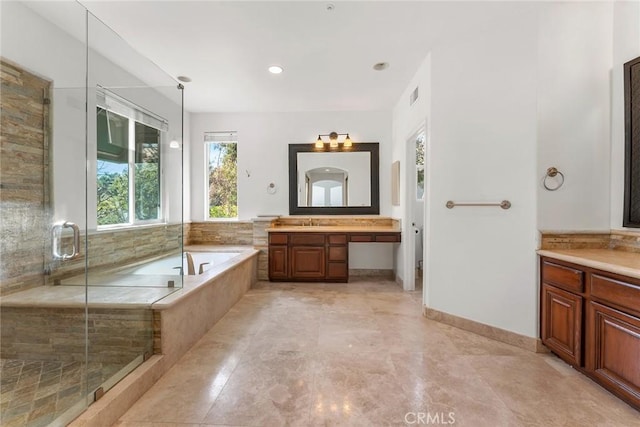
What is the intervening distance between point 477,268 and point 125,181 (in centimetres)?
355

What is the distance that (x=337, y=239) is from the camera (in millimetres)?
4066

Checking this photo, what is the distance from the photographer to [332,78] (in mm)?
3385

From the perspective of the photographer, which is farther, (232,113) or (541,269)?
(232,113)

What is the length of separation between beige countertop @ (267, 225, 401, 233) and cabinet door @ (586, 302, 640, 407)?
94.0 inches

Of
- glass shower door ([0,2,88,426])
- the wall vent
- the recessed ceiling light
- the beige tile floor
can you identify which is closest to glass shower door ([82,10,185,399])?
glass shower door ([0,2,88,426])

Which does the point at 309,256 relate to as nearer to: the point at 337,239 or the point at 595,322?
the point at 337,239

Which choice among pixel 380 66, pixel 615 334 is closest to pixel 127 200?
pixel 380 66

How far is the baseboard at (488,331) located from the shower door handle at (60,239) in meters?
3.29

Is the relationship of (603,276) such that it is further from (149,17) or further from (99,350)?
(149,17)

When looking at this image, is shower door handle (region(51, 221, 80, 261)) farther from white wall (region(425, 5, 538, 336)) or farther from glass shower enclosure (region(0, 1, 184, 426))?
white wall (region(425, 5, 538, 336))

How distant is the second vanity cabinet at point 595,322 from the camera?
153cm

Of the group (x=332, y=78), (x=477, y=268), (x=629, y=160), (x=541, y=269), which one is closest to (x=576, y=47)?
(x=629, y=160)

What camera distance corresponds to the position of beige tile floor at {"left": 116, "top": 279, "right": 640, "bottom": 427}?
A: 1518 millimetres

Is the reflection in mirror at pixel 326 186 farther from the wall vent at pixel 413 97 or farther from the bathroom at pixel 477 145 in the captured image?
the bathroom at pixel 477 145
